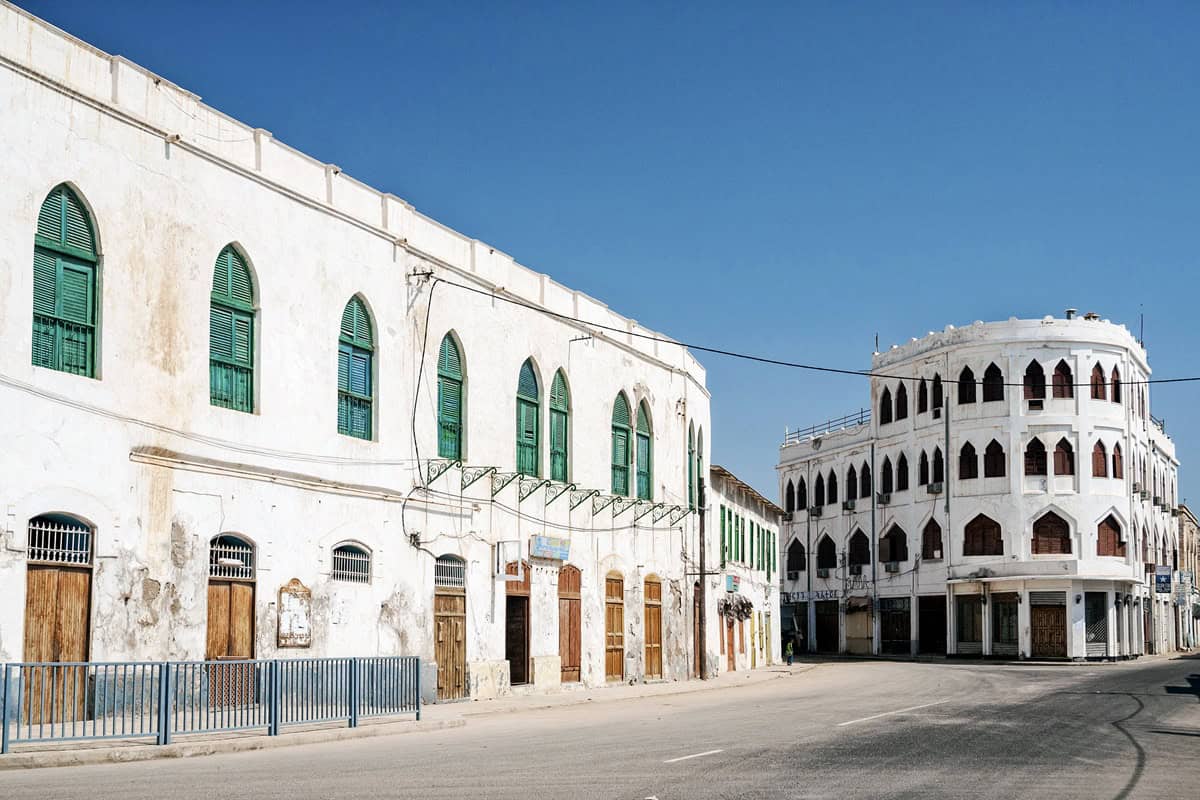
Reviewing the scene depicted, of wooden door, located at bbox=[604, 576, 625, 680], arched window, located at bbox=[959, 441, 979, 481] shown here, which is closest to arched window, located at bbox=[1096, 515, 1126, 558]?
arched window, located at bbox=[959, 441, 979, 481]

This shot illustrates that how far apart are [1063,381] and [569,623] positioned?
109ft

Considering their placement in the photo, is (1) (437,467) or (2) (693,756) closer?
(2) (693,756)

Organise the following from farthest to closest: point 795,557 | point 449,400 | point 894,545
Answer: point 795,557 → point 894,545 → point 449,400

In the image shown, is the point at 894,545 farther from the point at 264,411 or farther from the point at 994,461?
the point at 264,411

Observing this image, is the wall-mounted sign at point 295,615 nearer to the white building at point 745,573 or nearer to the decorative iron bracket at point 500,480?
the decorative iron bracket at point 500,480

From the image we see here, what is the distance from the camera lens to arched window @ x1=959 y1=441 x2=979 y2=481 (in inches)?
2301

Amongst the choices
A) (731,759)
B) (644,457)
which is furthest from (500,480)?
(731,759)

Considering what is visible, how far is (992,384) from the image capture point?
5772 cm

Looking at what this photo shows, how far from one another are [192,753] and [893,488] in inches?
2013

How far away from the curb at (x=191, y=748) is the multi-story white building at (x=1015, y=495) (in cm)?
4272

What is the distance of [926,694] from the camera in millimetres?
28469

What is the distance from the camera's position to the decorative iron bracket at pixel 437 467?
26.3 meters

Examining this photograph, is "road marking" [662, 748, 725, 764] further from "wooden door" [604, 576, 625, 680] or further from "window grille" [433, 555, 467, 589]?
"wooden door" [604, 576, 625, 680]

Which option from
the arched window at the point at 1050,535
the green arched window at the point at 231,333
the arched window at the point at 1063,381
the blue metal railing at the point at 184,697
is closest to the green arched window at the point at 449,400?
the green arched window at the point at 231,333
